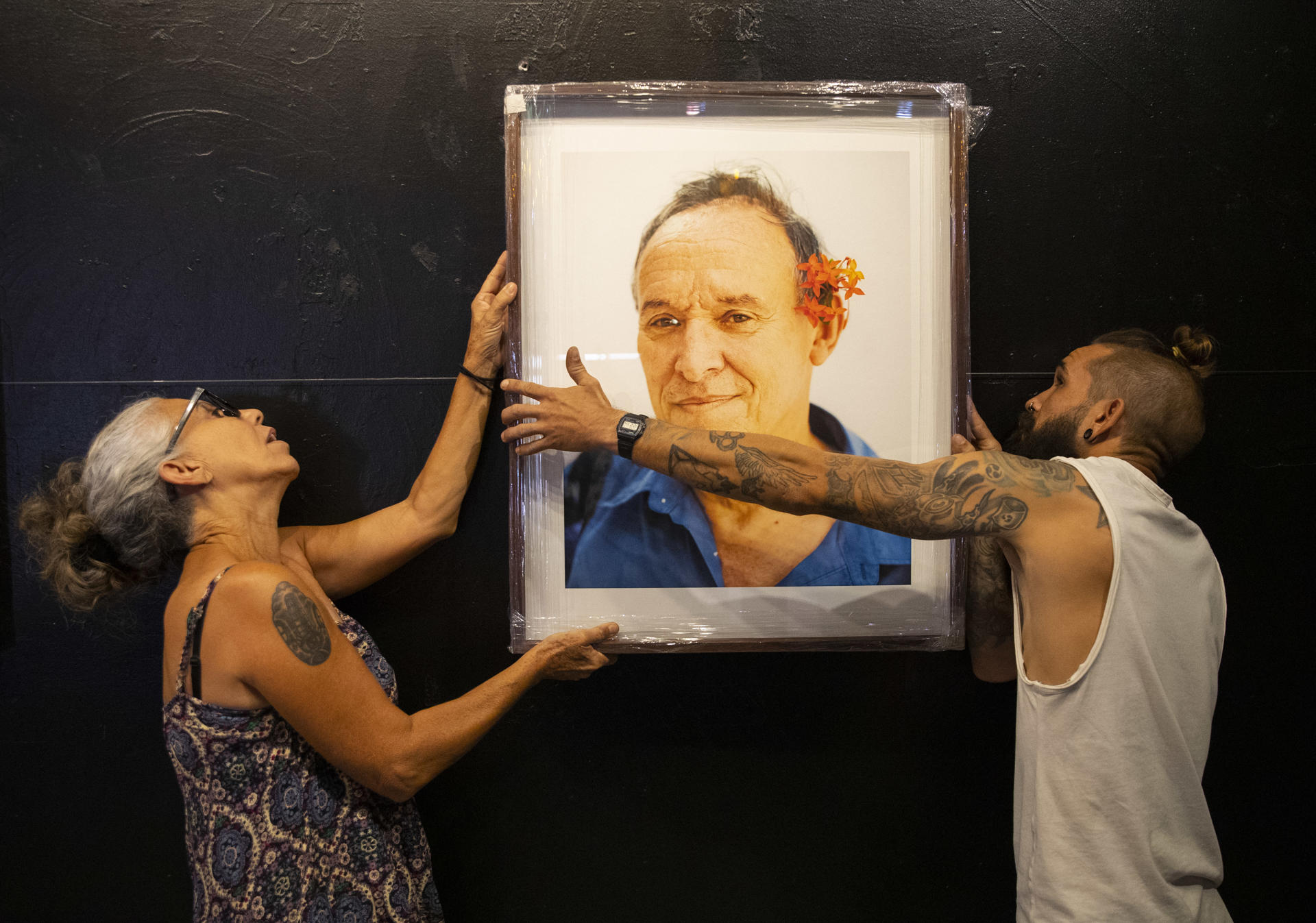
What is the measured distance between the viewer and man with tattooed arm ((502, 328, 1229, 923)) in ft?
4.09

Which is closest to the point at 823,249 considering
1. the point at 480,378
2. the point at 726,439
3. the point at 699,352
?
the point at 699,352

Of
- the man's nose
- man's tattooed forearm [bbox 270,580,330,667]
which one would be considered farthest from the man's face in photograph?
man's tattooed forearm [bbox 270,580,330,667]

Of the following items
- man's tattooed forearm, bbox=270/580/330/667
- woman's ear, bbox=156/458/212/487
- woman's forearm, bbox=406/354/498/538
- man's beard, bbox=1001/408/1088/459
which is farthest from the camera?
woman's forearm, bbox=406/354/498/538

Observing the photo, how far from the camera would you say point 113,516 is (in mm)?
1339

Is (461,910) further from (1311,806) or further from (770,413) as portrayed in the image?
(1311,806)

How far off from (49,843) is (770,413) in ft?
5.83

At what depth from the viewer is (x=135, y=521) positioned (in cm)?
134

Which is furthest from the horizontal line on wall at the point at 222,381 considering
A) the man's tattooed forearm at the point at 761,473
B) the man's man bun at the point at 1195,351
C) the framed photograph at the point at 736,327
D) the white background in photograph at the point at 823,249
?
the man's man bun at the point at 1195,351

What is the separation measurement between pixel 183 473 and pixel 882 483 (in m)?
1.18

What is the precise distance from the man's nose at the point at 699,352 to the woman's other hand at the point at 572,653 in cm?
51

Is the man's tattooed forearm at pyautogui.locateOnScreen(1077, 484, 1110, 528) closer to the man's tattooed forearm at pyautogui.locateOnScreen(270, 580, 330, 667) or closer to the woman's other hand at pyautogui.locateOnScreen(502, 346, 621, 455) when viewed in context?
the woman's other hand at pyautogui.locateOnScreen(502, 346, 621, 455)

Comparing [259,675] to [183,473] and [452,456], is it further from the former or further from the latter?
[452,456]

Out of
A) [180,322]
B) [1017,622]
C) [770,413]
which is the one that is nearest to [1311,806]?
[1017,622]

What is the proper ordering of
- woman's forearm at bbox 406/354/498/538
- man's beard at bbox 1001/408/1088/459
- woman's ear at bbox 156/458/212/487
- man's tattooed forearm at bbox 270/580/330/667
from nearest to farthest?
man's tattooed forearm at bbox 270/580/330/667
woman's ear at bbox 156/458/212/487
man's beard at bbox 1001/408/1088/459
woman's forearm at bbox 406/354/498/538
